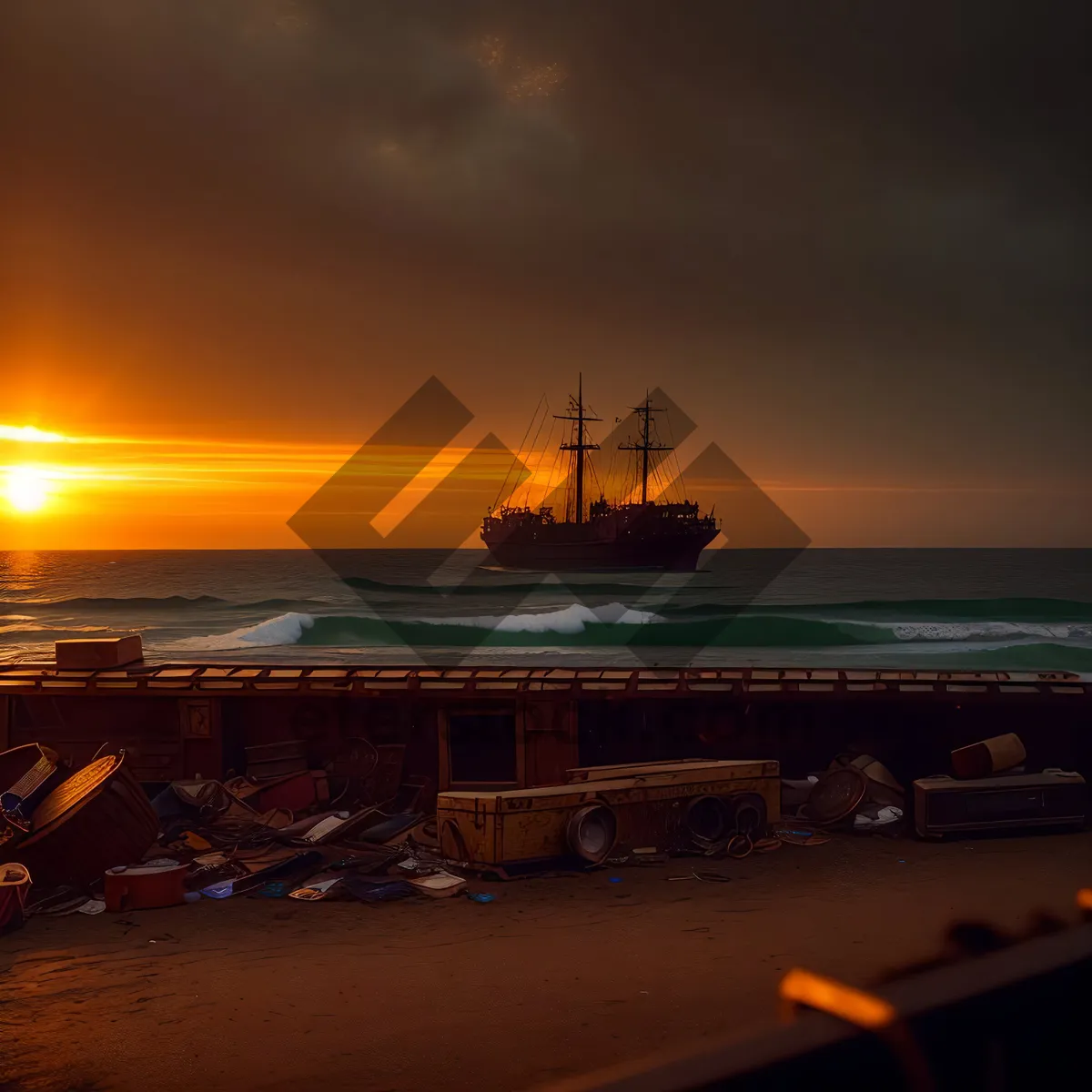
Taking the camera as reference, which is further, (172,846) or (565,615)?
(565,615)

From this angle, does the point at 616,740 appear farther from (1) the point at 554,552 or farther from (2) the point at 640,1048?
(1) the point at 554,552

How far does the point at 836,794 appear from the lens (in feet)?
40.2

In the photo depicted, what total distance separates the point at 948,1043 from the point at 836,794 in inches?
465

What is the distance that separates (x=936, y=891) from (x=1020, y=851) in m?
1.73

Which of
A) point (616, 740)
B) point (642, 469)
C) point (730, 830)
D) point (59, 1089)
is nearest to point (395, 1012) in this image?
point (59, 1089)

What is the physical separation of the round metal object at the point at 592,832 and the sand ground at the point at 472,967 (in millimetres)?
274

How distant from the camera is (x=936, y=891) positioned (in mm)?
10031

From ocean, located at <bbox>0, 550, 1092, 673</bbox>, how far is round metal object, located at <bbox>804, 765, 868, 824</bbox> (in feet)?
56.2

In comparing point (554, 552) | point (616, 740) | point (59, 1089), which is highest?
point (554, 552)

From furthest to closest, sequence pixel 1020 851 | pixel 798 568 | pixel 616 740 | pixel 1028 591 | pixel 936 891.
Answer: pixel 798 568
pixel 1028 591
pixel 616 740
pixel 1020 851
pixel 936 891

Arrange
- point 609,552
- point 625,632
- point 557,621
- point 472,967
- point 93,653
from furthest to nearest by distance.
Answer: point 609,552 < point 557,621 < point 625,632 < point 93,653 < point 472,967

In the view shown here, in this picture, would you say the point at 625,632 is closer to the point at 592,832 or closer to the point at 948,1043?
the point at 592,832

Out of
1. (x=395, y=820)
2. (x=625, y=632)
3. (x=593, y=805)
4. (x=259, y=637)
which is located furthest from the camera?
(x=625, y=632)

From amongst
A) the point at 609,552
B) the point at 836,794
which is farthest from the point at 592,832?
the point at 609,552
